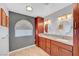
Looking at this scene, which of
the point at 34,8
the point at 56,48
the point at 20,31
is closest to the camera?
the point at 20,31

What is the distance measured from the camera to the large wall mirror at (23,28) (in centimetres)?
149

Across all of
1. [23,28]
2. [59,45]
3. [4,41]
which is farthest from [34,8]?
[59,45]

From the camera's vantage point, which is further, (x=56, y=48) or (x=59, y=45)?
(x=56, y=48)

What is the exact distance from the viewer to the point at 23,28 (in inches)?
60.6

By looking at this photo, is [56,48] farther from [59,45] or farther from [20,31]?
[20,31]

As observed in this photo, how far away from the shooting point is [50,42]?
7.66ft

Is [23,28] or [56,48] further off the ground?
[23,28]

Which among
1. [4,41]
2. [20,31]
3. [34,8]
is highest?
[34,8]

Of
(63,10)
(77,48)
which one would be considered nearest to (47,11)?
(63,10)

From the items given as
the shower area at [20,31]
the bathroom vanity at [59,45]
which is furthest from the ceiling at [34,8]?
the bathroom vanity at [59,45]

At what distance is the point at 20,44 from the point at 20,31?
23 centimetres

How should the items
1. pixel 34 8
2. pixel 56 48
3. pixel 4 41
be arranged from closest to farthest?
pixel 4 41 < pixel 34 8 < pixel 56 48

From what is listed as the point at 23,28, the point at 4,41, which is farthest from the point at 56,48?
the point at 4,41

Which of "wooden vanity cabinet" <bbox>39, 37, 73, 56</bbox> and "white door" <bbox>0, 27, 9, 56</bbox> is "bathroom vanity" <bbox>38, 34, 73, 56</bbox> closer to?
"wooden vanity cabinet" <bbox>39, 37, 73, 56</bbox>
